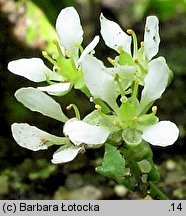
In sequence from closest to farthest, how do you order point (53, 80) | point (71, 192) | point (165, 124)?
point (165, 124), point (53, 80), point (71, 192)

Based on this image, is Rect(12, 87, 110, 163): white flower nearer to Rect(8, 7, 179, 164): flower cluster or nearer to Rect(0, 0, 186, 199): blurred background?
Rect(8, 7, 179, 164): flower cluster

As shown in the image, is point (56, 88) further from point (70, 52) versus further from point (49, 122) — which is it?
point (49, 122)

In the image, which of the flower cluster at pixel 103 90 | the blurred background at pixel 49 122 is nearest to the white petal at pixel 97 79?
the flower cluster at pixel 103 90

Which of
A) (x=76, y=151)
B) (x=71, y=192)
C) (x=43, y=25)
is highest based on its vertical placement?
(x=43, y=25)

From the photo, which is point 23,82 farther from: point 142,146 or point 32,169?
point 142,146

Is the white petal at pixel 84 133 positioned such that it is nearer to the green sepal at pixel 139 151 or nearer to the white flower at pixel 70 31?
the green sepal at pixel 139 151

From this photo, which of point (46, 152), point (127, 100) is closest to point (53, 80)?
point (127, 100)
